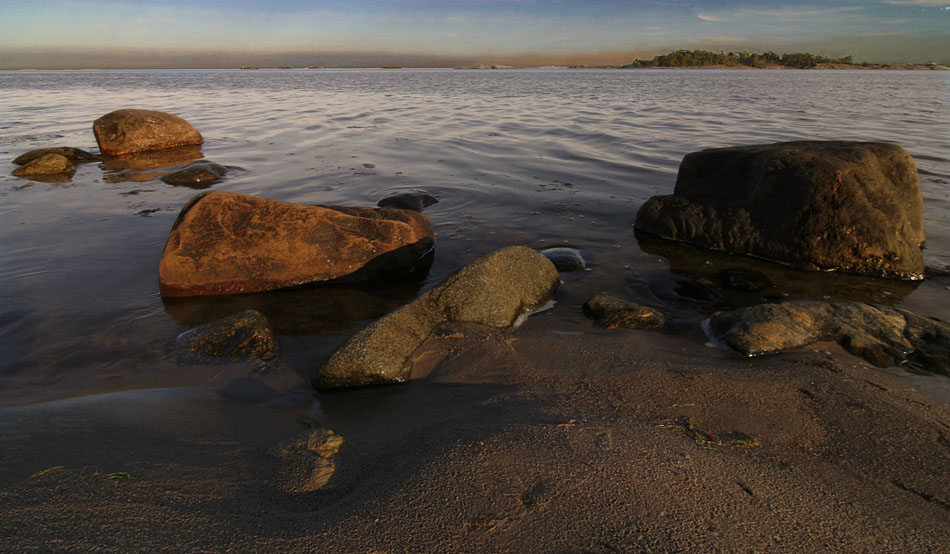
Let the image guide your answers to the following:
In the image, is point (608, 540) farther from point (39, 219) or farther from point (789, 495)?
point (39, 219)

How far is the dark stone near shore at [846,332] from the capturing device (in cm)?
335

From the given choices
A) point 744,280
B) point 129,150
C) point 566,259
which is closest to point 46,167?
point 129,150

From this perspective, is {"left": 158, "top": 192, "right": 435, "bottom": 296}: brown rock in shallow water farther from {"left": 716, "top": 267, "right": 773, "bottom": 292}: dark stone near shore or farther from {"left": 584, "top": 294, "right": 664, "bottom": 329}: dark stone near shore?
{"left": 716, "top": 267, "right": 773, "bottom": 292}: dark stone near shore

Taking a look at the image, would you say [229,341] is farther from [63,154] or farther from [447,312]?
[63,154]

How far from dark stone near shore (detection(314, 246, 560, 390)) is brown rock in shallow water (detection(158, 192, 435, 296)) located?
1.25 meters

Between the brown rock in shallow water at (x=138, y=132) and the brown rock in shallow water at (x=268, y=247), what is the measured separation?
846 centimetres

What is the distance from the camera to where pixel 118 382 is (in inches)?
129

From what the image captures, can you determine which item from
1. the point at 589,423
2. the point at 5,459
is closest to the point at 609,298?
the point at 589,423

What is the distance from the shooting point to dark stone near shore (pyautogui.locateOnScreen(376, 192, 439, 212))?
732cm

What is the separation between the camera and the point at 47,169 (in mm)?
9305

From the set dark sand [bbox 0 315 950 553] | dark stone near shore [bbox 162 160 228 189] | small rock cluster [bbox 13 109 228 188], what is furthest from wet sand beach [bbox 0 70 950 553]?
small rock cluster [bbox 13 109 228 188]

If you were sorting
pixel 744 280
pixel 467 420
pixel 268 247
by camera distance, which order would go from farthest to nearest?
pixel 744 280 → pixel 268 247 → pixel 467 420

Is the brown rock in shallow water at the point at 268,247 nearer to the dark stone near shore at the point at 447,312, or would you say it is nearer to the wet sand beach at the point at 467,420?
the wet sand beach at the point at 467,420

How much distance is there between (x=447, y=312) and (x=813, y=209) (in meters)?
4.16
